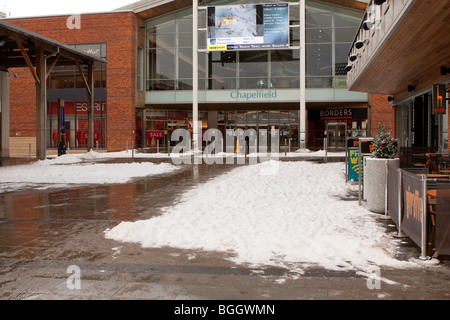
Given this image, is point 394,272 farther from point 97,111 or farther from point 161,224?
point 97,111

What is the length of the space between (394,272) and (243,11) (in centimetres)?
3261

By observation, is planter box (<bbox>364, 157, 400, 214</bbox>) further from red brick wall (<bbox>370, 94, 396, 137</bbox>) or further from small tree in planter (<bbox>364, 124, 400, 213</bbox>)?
red brick wall (<bbox>370, 94, 396, 137</bbox>)

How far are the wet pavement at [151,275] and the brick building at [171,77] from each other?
3026 cm

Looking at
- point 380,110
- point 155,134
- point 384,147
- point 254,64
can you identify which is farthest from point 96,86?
point 384,147

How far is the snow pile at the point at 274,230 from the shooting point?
18.6 feet

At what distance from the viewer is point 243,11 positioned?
34812 mm

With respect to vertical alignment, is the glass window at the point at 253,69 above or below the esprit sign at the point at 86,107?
above

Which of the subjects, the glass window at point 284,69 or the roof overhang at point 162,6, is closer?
the roof overhang at point 162,6

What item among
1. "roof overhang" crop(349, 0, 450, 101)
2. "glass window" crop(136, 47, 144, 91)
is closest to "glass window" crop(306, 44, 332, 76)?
"roof overhang" crop(349, 0, 450, 101)

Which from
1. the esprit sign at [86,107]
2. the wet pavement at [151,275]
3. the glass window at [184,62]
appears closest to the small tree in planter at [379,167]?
the wet pavement at [151,275]

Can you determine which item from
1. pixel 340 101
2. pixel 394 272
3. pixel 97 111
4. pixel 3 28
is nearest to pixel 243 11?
Answer: pixel 340 101

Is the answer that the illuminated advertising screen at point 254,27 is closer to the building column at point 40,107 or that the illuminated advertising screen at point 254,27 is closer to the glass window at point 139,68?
the glass window at point 139,68

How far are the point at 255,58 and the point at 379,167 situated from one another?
104 ft
